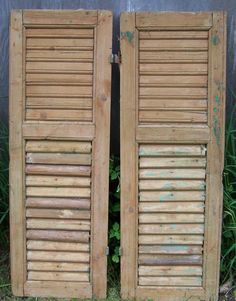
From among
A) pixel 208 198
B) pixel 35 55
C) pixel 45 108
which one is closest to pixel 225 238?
pixel 208 198

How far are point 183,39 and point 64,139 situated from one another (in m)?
0.98

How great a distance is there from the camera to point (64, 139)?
3.15 meters

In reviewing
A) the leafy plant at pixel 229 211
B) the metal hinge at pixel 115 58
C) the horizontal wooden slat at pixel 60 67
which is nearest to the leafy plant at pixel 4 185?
the horizontal wooden slat at pixel 60 67

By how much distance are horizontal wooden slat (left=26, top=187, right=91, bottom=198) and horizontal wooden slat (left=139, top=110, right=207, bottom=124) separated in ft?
1.93

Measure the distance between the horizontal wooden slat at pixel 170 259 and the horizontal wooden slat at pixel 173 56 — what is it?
125 centimetres

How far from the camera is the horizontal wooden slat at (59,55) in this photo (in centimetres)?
312

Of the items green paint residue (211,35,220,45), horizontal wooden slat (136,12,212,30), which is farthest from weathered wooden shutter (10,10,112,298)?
green paint residue (211,35,220,45)

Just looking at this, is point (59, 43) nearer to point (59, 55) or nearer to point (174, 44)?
point (59, 55)

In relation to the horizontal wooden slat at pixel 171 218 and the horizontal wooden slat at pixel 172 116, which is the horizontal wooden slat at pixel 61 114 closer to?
the horizontal wooden slat at pixel 172 116

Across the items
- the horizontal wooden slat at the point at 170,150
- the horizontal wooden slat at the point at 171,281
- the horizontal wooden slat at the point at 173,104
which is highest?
the horizontal wooden slat at the point at 173,104

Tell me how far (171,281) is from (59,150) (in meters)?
1.12

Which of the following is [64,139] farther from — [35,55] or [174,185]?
[174,185]

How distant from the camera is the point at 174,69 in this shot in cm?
312

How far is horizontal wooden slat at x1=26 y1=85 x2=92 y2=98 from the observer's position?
3.13 m
